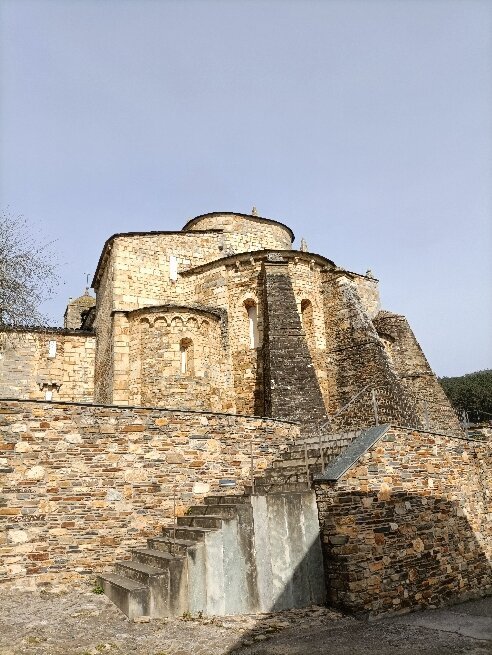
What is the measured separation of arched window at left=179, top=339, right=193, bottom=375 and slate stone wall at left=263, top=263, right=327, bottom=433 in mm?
2422

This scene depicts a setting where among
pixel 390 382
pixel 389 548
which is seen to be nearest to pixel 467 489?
pixel 389 548

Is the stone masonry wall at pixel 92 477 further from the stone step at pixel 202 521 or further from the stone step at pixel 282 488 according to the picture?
the stone step at pixel 282 488

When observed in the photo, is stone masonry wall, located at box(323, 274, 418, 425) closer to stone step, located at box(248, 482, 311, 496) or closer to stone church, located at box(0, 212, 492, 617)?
stone church, located at box(0, 212, 492, 617)

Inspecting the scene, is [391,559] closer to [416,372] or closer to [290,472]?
[290,472]

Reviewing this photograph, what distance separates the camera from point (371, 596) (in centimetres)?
707

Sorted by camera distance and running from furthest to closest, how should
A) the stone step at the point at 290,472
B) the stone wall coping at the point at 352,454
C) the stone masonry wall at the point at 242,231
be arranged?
the stone masonry wall at the point at 242,231 < the stone step at the point at 290,472 < the stone wall coping at the point at 352,454

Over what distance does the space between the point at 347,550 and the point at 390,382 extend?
8.62m

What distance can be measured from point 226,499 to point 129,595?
2463mm

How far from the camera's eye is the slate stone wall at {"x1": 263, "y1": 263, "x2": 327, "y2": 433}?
13562mm

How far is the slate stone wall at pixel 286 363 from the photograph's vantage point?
1356 centimetres

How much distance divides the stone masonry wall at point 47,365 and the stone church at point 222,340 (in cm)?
4

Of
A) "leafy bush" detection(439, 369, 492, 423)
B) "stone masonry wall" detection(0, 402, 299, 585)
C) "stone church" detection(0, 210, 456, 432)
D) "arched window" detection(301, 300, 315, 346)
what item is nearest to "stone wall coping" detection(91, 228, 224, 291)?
"stone church" detection(0, 210, 456, 432)

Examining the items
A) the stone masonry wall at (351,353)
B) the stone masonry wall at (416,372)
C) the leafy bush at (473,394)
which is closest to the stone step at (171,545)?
the stone masonry wall at (351,353)

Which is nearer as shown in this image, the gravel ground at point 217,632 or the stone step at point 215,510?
the gravel ground at point 217,632
